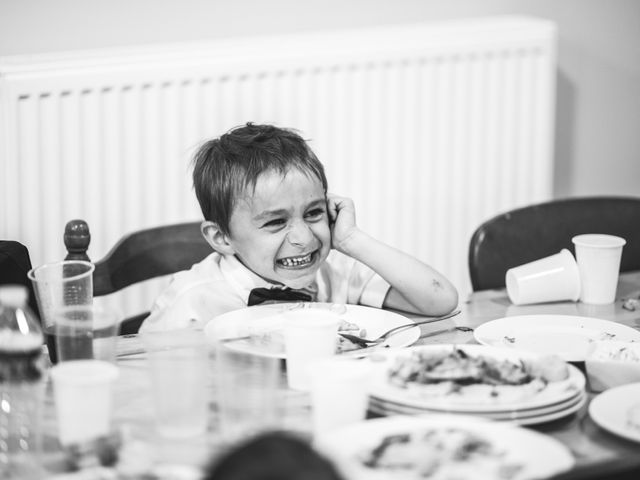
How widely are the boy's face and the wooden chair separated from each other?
0.84 feet

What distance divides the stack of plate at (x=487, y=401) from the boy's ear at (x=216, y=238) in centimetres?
64

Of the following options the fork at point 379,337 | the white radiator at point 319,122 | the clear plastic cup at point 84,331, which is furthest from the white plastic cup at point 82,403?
the white radiator at point 319,122

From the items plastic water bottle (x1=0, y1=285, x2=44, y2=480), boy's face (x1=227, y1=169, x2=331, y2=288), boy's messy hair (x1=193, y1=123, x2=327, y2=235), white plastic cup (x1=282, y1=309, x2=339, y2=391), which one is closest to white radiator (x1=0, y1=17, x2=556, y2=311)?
boy's messy hair (x1=193, y1=123, x2=327, y2=235)

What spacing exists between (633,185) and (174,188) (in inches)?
63.5

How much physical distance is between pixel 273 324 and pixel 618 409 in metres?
0.54

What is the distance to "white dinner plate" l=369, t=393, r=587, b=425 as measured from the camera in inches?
41.7

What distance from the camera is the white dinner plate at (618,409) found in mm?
1025

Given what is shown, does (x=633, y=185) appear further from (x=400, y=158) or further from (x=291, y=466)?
(x=291, y=466)

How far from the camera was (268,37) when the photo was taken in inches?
104

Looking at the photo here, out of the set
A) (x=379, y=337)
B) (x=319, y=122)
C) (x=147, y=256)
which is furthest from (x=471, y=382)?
(x=319, y=122)

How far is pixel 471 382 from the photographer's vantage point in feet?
3.73

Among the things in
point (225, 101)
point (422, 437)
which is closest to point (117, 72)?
point (225, 101)

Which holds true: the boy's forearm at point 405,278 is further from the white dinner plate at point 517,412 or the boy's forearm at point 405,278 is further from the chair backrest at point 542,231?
the white dinner plate at point 517,412

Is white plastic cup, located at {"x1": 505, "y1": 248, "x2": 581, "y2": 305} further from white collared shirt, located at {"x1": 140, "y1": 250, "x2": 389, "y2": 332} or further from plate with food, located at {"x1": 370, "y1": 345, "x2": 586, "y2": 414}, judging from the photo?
plate with food, located at {"x1": 370, "y1": 345, "x2": 586, "y2": 414}
